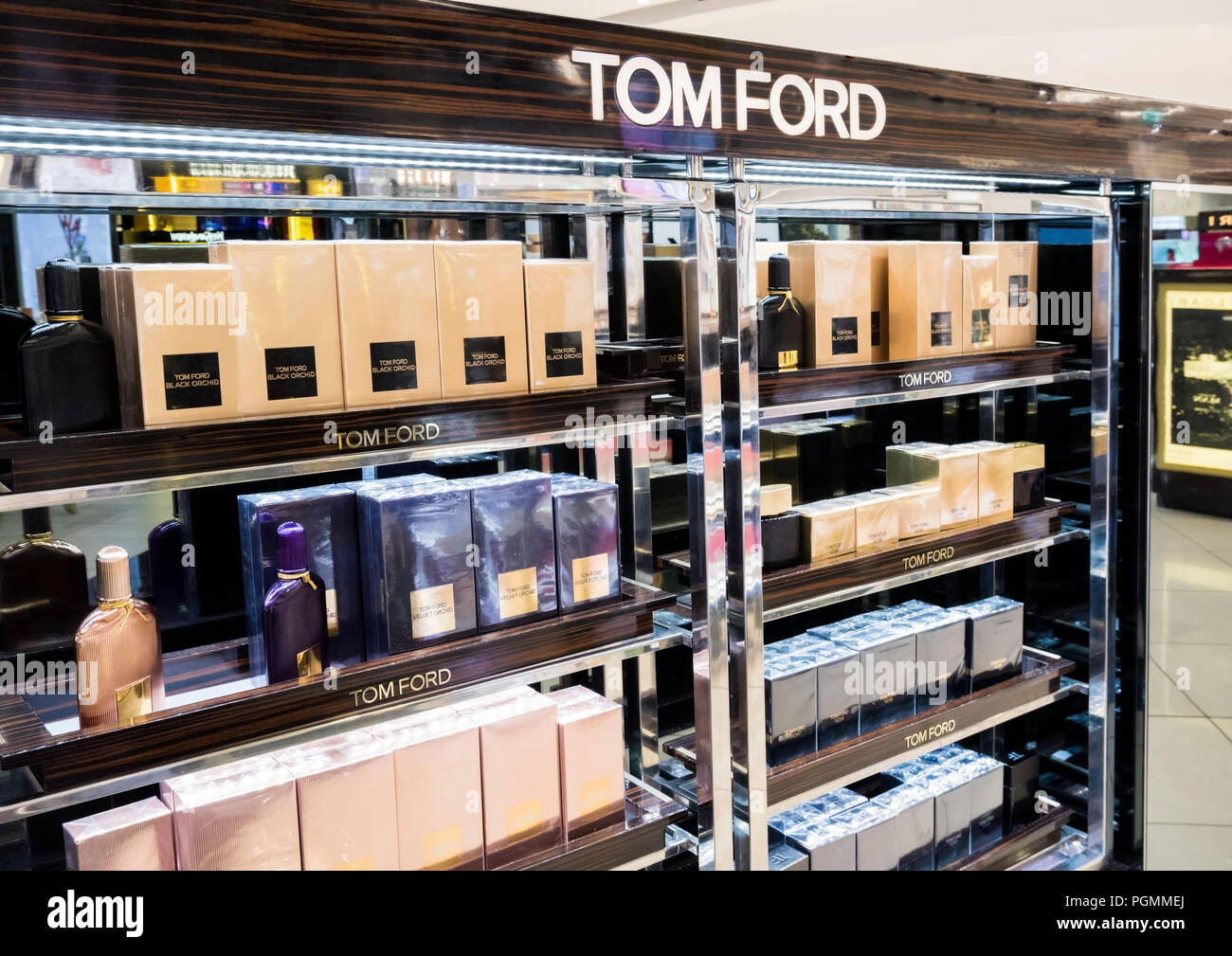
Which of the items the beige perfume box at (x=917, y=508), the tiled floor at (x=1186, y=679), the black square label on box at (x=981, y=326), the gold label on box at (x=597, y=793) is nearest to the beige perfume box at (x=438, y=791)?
the gold label on box at (x=597, y=793)

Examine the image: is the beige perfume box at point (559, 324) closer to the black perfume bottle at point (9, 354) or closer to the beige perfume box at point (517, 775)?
the beige perfume box at point (517, 775)

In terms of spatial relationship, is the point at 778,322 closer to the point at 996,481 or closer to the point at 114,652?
the point at 996,481

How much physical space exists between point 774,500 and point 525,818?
90 cm

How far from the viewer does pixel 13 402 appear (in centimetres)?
170

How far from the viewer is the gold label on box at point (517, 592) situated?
197 cm

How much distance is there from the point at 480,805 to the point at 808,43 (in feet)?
14.3

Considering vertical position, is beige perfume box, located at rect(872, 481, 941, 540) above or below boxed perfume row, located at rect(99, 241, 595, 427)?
below

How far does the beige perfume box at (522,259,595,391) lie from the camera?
1.93 metres

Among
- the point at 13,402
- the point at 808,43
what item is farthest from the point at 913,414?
the point at 808,43

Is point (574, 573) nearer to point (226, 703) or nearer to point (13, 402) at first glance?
point (226, 703)

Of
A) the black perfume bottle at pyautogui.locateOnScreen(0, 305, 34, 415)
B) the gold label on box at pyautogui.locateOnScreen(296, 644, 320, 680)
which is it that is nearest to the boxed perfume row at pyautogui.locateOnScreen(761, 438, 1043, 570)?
the gold label on box at pyautogui.locateOnScreen(296, 644, 320, 680)

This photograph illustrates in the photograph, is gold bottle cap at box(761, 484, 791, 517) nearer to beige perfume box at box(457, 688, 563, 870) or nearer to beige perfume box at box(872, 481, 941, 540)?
beige perfume box at box(872, 481, 941, 540)

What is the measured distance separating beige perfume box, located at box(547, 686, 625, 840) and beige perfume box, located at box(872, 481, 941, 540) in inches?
36.7
